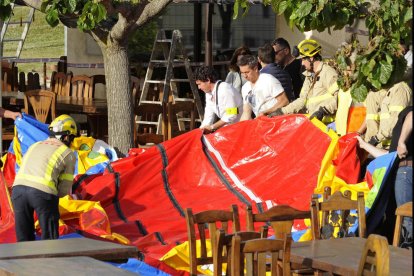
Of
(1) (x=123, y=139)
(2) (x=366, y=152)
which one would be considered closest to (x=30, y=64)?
(1) (x=123, y=139)

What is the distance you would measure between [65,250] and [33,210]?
1855 mm

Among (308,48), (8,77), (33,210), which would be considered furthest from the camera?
(8,77)

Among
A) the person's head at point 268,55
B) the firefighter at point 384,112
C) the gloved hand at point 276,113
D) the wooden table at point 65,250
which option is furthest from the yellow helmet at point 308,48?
the wooden table at point 65,250

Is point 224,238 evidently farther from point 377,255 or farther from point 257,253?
point 377,255

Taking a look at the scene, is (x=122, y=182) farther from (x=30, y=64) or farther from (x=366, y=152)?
(x=30, y=64)

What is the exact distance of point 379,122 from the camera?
9.53m

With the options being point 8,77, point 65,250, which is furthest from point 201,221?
point 8,77

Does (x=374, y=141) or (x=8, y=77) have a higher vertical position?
(x=374, y=141)

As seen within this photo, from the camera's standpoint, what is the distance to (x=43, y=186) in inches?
340

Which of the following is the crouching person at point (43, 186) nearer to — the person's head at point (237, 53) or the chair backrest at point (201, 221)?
the chair backrest at point (201, 221)

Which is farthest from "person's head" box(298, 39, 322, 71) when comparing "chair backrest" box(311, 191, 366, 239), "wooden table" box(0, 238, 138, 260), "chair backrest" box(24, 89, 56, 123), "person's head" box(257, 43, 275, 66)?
"chair backrest" box(24, 89, 56, 123)

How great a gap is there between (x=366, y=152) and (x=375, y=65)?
3.24 meters

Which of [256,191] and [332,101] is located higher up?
[332,101]

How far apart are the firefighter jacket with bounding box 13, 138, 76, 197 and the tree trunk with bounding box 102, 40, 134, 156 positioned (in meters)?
3.79
